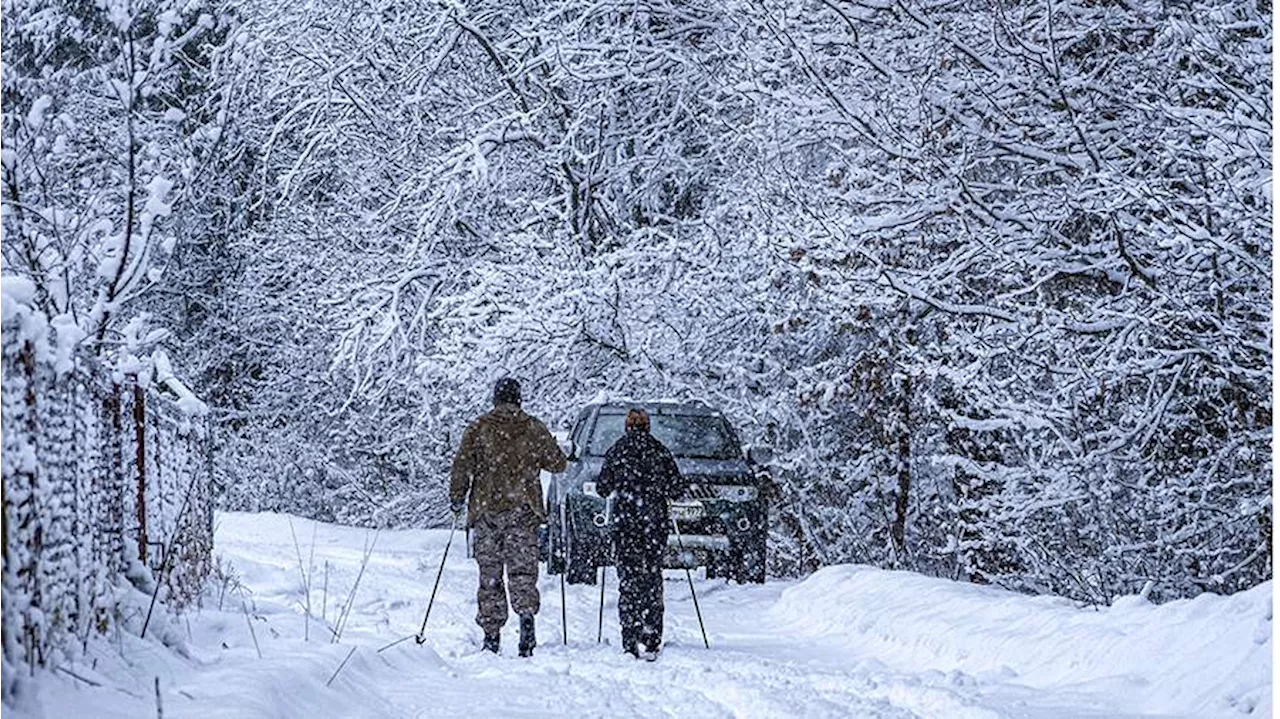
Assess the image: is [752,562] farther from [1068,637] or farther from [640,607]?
[1068,637]

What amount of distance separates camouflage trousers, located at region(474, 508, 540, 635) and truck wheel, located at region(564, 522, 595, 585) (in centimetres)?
471

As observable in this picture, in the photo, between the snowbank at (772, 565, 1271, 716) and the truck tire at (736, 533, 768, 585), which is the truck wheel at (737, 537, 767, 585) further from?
the snowbank at (772, 565, 1271, 716)

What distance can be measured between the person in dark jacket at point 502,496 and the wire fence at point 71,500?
2.14m

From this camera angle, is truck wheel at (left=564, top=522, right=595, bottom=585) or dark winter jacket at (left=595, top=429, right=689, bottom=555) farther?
truck wheel at (left=564, top=522, right=595, bottom=585)

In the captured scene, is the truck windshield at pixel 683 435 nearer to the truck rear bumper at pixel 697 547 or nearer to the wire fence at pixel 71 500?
the truck rear bumper at pixel 697 547

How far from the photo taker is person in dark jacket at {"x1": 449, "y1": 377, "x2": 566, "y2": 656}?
40.0 feet

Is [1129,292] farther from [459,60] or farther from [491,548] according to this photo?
[459,60]

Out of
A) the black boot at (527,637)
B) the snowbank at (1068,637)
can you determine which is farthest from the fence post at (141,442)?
the snowbank at (1068,637)

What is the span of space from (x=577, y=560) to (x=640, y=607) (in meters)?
4.95

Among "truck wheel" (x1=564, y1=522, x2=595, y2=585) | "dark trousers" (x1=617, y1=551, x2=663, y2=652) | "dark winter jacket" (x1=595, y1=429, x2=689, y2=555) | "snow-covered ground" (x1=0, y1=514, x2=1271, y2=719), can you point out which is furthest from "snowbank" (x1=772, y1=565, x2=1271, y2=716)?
"truck wheel" (x1=564, y1=522, x2=595, y2=585)

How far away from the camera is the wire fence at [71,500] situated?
6336mm

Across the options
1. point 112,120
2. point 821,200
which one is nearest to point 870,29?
point 821,200

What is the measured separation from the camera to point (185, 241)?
35375 millimetres

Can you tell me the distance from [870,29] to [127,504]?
29.7 ft
